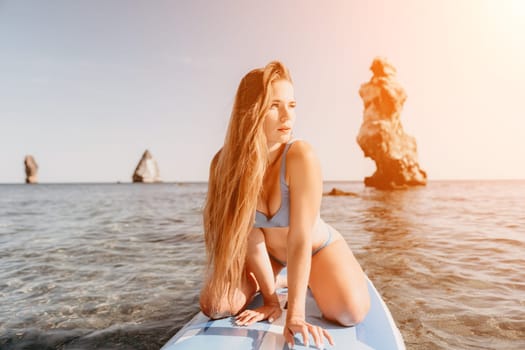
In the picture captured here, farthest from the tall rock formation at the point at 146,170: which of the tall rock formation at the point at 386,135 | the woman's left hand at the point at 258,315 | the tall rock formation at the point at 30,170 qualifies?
the woman's left hand at the point at 258,315

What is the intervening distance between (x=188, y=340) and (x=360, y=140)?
5337cm

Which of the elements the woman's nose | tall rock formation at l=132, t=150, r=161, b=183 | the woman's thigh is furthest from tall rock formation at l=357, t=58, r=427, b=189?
tall rock formation at l=132, t=150, r=161, b=183

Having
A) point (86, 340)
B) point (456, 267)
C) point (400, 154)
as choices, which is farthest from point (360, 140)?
point (86, 340)

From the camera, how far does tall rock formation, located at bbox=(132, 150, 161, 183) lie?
11906cm

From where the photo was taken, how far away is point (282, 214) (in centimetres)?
248

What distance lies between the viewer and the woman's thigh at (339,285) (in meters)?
2.38

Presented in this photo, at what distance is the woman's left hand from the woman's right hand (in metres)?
0.31

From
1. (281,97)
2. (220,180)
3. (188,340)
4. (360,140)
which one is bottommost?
(188,340)

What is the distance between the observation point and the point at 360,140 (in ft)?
174

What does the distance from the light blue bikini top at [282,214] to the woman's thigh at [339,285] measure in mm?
377

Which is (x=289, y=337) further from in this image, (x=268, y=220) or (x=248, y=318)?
(x=268, y=220)

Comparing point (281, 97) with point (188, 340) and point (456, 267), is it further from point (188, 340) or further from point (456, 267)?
point (456, 267)

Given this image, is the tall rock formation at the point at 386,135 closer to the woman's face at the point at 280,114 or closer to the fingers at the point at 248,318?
the woman's face at the point at 280,114

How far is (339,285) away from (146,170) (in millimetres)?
124339
